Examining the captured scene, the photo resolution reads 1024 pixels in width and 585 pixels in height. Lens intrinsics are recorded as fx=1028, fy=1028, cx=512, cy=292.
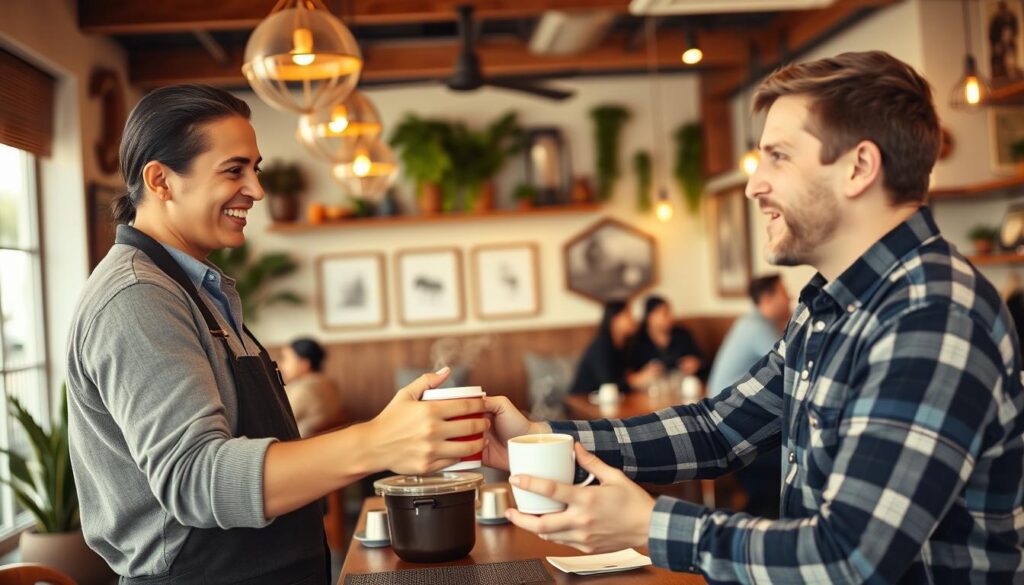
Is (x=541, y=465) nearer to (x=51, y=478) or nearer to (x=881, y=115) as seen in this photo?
(x=881, y=115)

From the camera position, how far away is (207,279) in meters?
1.88

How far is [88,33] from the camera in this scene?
5902 mm

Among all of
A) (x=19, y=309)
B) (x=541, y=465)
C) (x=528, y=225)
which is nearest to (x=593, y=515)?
(x=541, y=465)

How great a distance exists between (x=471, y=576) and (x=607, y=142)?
6836 millimetres

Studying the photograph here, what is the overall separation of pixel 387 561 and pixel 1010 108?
4.71m

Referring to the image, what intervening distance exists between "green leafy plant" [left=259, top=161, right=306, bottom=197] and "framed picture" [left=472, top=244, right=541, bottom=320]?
60.3 inches

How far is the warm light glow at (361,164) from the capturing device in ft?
16.0

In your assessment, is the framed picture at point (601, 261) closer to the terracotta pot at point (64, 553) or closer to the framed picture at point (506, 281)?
the framed picture at point (506, 281)

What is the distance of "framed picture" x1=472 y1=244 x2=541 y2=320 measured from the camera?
846 cm

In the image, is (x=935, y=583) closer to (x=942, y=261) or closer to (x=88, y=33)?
(x=942, y=261)

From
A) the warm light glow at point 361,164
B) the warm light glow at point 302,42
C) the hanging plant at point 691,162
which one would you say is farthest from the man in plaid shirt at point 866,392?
the hanging plant at point 691,162

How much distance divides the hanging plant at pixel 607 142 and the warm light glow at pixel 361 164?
3546 mm

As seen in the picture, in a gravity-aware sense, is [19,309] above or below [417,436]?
above

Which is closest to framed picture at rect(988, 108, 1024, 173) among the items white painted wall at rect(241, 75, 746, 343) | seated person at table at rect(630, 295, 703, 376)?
seated person at table at rect(630, 295, 703, 376)
